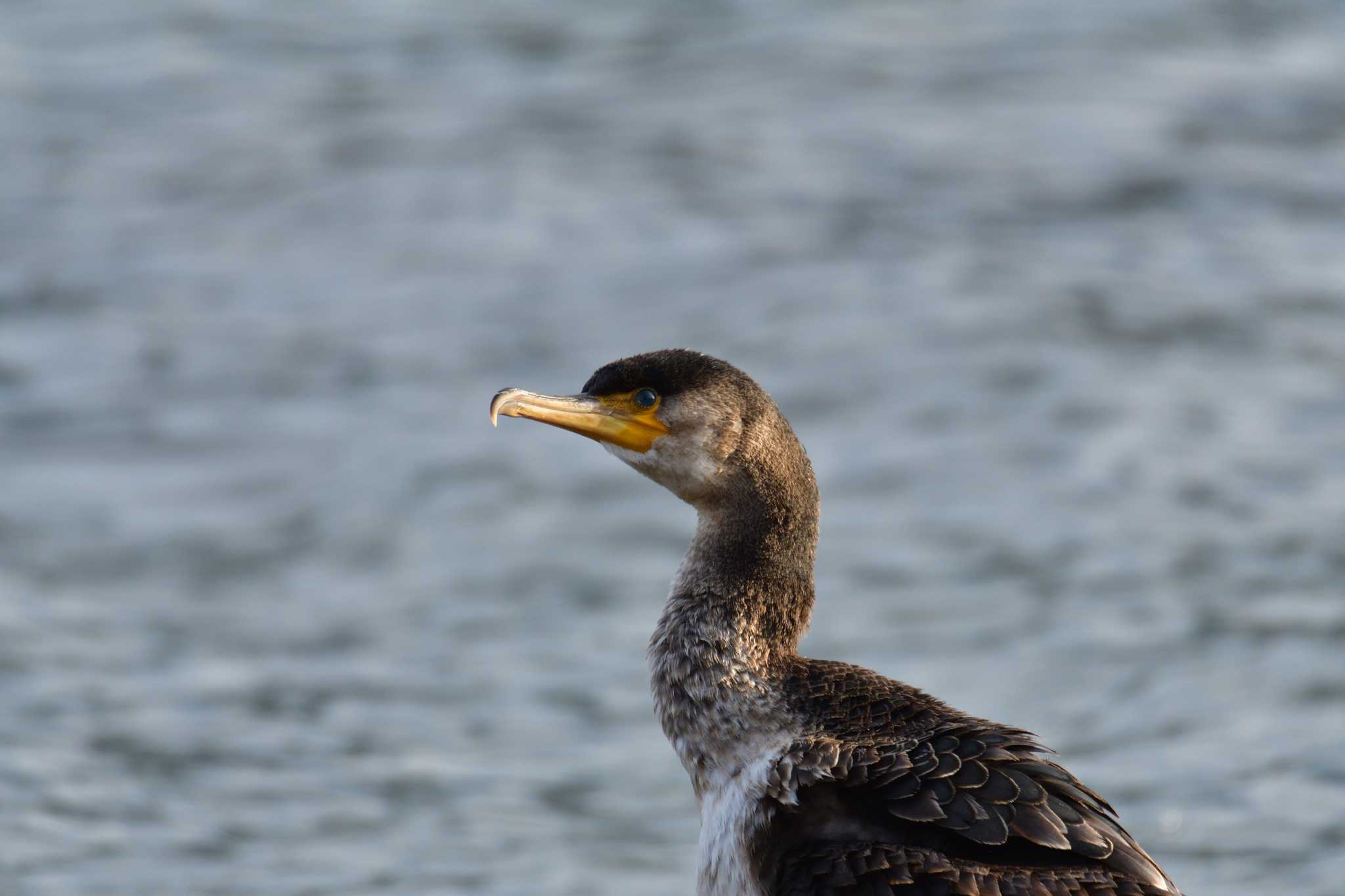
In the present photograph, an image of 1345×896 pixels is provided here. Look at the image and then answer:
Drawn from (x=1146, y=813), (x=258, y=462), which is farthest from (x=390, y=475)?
(x=1146, y=813)

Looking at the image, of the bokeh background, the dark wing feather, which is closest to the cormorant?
the dark wing feather

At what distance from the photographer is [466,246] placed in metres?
13.4

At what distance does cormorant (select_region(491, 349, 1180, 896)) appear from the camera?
15.4ft

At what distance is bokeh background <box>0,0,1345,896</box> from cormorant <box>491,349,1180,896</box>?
7.74 feet

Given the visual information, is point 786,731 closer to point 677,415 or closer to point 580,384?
point 677,415

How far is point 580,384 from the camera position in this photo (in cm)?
1146

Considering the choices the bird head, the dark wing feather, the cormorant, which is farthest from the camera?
the bird head

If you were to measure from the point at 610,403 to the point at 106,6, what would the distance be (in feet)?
41.8

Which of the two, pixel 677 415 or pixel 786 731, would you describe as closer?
pixel 786 731

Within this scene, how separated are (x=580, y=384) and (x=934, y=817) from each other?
6.93 metres

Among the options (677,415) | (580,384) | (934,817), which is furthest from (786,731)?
(580,384)

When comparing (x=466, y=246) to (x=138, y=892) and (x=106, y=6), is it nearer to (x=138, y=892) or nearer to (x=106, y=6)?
(x=106, y=6)

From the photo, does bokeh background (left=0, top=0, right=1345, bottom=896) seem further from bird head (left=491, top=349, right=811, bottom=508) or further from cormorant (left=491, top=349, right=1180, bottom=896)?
bird head (left=491, top=349, right=811, bottom=508)

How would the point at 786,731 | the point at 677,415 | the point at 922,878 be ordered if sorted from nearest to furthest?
the point at 922,878
the point at 786,731
the point at 677,415
